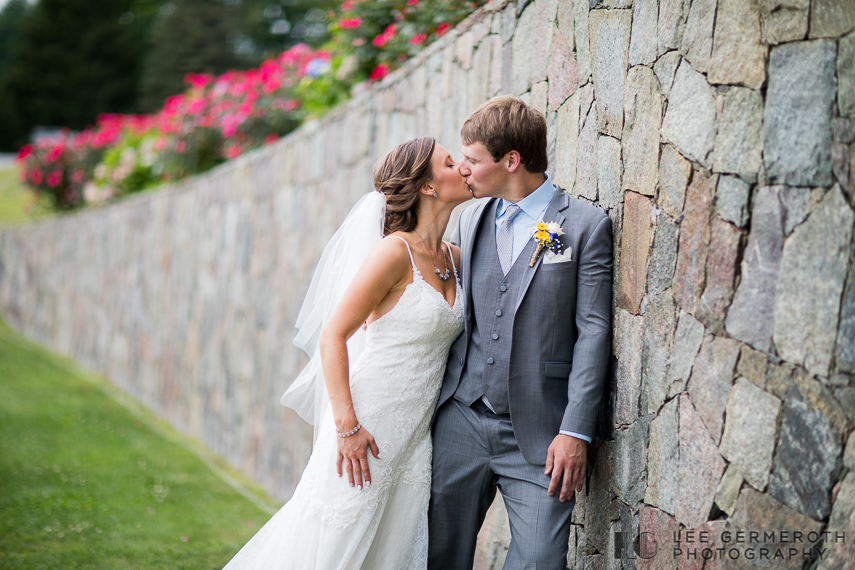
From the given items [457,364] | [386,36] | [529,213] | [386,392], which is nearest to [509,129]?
[529,213]

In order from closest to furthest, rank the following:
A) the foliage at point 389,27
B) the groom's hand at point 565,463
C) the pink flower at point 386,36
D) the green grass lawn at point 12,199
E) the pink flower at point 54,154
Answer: the groom's hand at point 565,463
the foliage at point 389,27
the pink flower at point 386,36
the pink flower at point 54,154
the green grass lawn at point 12,199

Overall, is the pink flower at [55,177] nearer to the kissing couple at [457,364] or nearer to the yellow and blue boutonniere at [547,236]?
the kissing couple at [457,364]

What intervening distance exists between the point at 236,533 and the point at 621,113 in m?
3.70

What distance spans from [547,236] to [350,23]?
12.6 feet

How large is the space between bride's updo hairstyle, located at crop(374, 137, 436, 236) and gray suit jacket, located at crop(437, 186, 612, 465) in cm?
52

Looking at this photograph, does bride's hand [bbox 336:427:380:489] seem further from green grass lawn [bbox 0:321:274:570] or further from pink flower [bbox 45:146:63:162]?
pink flower [bbox 45:146:63:162]

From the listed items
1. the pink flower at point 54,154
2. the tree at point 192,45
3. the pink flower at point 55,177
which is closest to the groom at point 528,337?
the pink flower at point 54,154

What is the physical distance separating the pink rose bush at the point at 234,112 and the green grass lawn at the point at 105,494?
307 centimetres

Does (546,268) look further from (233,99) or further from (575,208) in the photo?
(233,99)

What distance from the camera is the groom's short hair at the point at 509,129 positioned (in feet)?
8.04

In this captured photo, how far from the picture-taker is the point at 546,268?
2.38 metres

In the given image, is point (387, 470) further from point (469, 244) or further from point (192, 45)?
point (192, 45)

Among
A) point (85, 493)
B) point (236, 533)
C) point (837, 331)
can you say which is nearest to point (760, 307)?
point (837, 331)

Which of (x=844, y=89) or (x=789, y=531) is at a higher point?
(x=844, y=89)
